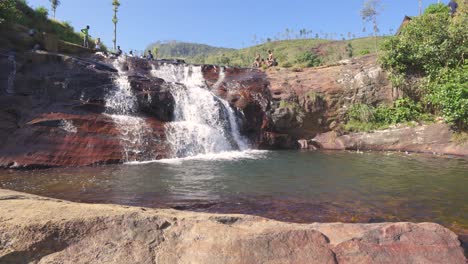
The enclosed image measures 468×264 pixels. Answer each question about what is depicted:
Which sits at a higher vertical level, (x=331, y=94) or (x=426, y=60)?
(x=426, y=60)

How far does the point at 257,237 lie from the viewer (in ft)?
9.87

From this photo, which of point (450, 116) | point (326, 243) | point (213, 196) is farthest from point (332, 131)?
point (326, 243)

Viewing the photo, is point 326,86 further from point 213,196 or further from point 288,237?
point 288,237

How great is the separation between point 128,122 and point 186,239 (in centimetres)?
1124

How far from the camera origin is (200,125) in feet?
50.7

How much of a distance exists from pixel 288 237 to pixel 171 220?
43.1 inches

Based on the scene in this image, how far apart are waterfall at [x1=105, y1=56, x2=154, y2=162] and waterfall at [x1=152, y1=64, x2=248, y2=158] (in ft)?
3.50

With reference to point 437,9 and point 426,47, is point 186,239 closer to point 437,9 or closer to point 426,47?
point 426,47

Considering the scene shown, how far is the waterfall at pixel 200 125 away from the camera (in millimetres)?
14078

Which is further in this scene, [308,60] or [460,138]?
[308,60]

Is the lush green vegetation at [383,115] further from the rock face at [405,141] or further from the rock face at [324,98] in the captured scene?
the rock face at [405,141]

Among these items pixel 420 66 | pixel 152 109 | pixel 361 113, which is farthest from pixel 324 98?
pixel 152 109

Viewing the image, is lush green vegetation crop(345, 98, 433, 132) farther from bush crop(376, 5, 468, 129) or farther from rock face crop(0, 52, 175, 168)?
rock face crop(0, 52, 175, 168)

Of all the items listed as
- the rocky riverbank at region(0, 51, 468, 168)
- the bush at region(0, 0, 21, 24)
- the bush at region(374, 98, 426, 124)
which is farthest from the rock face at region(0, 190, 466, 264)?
the bush at region(0, 0, 21, 24)
